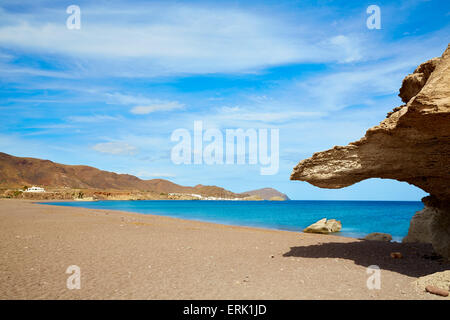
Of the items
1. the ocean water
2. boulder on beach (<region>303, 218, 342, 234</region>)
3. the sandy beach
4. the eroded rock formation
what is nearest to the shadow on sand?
the sandy beach

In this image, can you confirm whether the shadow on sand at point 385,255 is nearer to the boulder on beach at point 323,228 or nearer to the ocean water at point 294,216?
the boulder on beach at point 323,228

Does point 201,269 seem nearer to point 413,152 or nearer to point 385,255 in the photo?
point 413,152

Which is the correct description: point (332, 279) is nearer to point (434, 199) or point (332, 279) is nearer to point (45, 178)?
point (434, 199)

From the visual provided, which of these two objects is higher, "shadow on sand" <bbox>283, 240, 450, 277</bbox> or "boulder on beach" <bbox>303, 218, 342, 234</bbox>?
"shadow on sand" <bbox>283, 240, 450, 277</bbox>

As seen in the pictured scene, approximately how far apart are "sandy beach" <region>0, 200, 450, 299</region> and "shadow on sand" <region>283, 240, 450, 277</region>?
29 mm

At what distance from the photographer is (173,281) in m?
7.61

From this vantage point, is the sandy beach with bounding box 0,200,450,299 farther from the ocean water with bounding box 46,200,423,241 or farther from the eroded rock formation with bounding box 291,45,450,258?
the ocean water with bounding box 46,200,423,241

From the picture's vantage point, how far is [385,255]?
11.7m

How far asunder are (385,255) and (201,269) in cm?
766

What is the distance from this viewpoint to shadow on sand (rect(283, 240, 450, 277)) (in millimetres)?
9430
